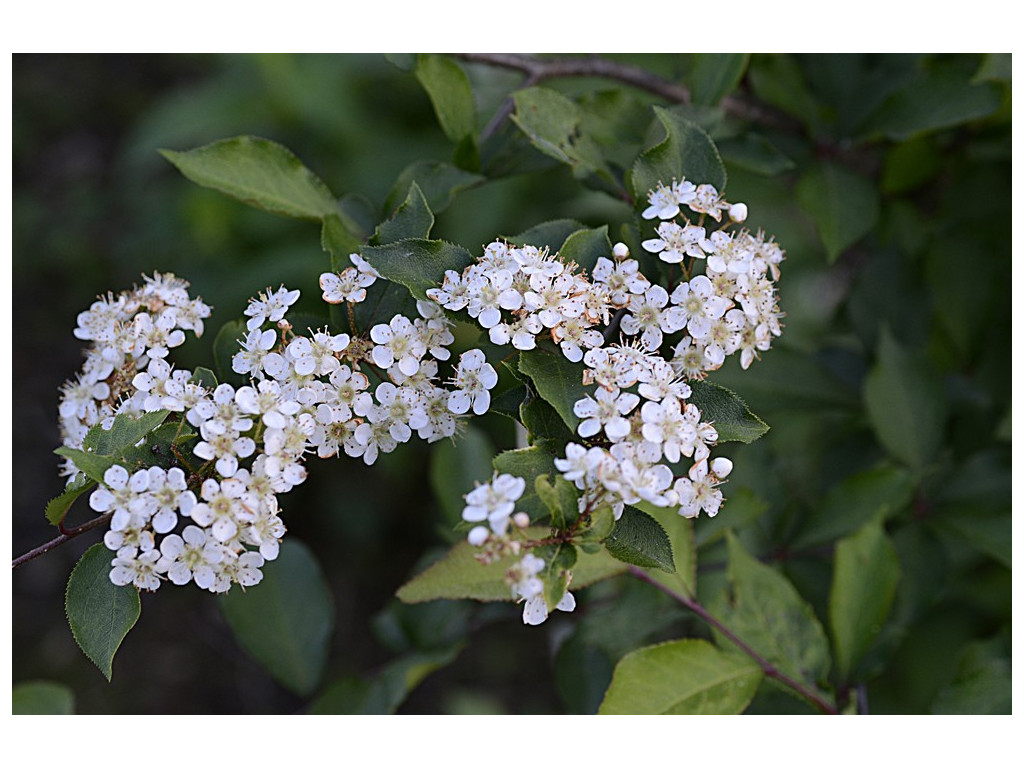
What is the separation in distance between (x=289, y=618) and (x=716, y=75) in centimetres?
123

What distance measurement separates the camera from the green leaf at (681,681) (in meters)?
1.34

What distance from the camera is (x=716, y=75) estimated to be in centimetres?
155

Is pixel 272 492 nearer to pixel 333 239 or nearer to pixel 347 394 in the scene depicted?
pixel 347 394

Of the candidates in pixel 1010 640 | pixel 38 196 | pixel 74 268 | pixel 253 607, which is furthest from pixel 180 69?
pixel 1010 640

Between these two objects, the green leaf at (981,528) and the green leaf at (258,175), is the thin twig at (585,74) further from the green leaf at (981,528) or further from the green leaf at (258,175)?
the green leaf at (981,528)

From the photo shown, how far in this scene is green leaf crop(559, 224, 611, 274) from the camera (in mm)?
1179

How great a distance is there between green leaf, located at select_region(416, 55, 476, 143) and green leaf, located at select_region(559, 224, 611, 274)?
1.17 feet

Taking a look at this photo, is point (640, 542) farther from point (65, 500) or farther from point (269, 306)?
point (65, 500)

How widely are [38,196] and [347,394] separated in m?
3.30

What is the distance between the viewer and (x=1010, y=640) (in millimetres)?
1796

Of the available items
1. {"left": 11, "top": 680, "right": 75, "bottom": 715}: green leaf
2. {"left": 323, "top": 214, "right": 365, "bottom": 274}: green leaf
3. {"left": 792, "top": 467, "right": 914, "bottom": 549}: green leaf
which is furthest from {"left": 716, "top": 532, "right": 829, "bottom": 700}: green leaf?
{"left": 11, "top": 680, "right": 75, "bottom": 715}: green leaf

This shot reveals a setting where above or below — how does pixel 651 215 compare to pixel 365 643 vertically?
above

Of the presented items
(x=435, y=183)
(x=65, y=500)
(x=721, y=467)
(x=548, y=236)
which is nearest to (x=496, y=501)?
(x=721, y=467)

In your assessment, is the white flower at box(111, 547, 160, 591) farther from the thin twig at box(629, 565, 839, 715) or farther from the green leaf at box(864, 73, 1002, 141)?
the green leaf at box(864, 73, 1002, 141)
